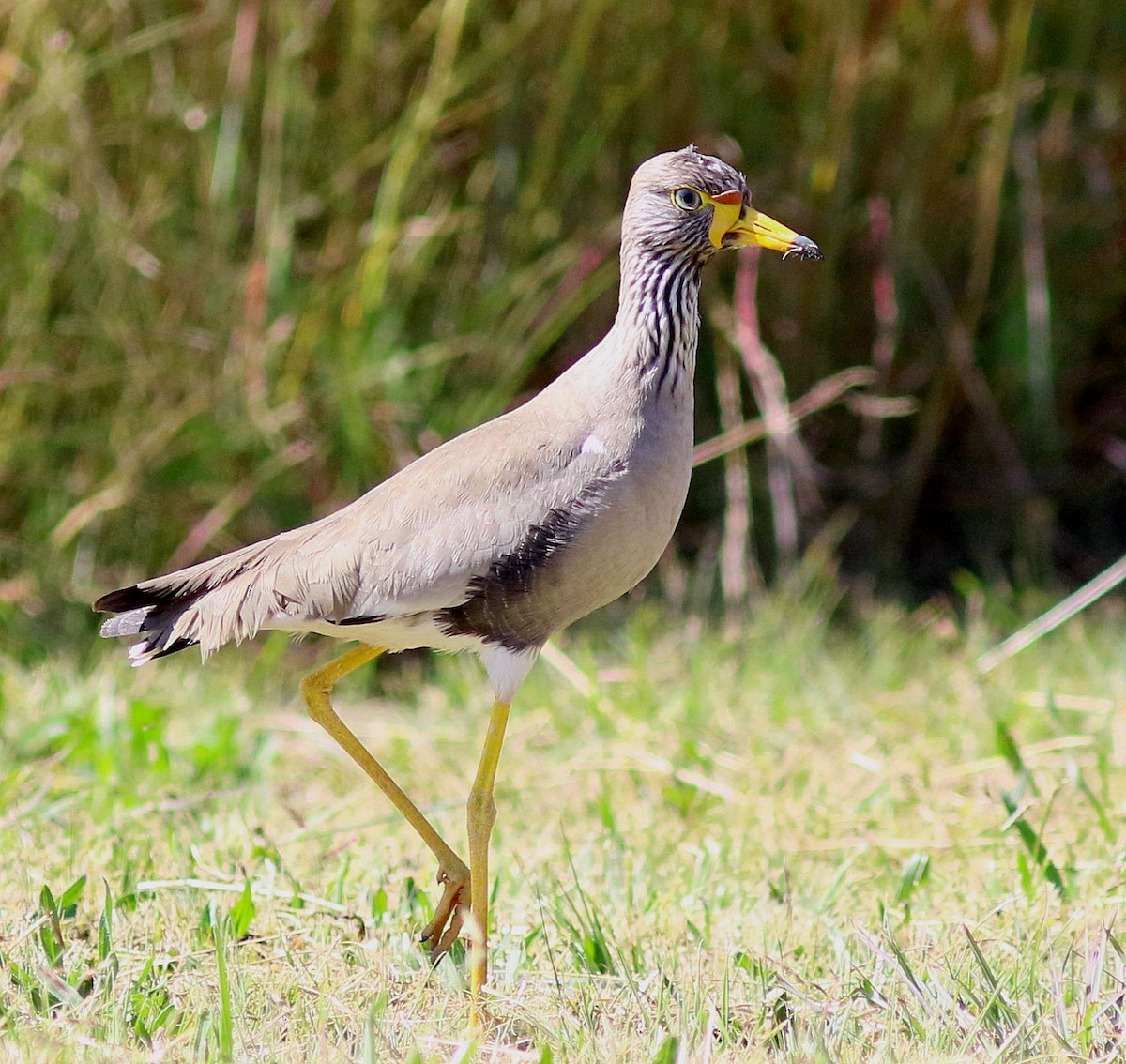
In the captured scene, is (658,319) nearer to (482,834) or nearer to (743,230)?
(743,230)

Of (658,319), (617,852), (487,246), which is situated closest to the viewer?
(658,319)

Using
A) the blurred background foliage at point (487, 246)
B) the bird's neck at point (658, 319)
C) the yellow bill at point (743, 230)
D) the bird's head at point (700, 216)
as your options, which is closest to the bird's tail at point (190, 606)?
the bird's neck at point (658, 319)

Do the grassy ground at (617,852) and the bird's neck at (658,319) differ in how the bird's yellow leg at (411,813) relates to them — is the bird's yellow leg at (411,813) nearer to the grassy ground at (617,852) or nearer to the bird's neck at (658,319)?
the grassy ground at (617,852)

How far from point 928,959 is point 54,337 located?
375 cm

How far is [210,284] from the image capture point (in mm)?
5188

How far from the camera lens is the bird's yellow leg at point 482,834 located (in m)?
2.73

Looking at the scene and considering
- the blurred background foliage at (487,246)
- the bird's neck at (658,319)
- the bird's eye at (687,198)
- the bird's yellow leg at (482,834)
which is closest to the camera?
the bird's yellow leg at (482,834)

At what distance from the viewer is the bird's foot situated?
2.92m

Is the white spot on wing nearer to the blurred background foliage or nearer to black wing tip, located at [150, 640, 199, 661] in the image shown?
black wing tip, located at [150, 640, 199, 661]

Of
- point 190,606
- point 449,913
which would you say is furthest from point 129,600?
point 449,913

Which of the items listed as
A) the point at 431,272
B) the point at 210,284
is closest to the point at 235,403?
the point at 210,284

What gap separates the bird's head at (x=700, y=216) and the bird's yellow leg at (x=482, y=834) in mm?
989

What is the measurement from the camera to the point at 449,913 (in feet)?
9.80

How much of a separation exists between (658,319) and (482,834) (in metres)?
1.06
